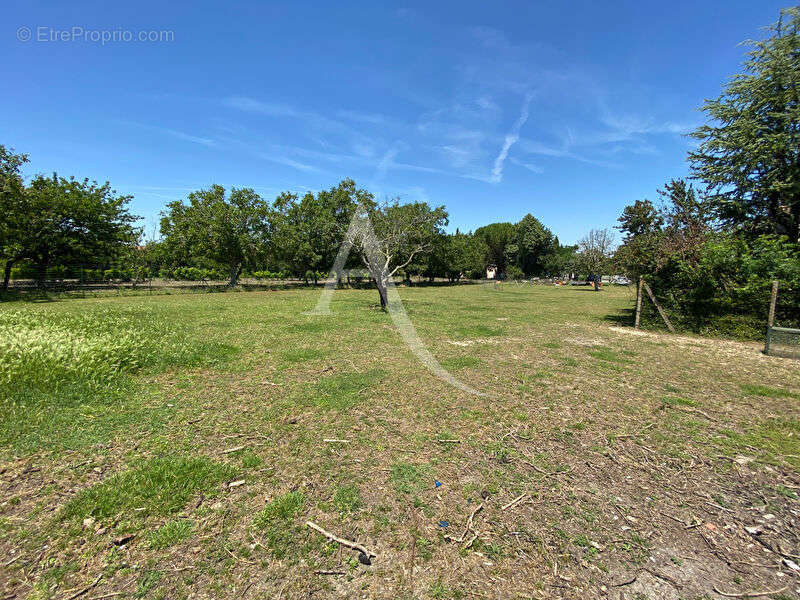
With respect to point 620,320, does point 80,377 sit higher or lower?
lower

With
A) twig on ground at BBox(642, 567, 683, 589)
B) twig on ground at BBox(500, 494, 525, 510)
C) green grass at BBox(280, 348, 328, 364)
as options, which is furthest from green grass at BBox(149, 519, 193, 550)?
green grass at BBox(280, 348, 328, 364)

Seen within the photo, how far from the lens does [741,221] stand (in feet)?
52.9

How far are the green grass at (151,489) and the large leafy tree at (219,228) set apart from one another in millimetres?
32281

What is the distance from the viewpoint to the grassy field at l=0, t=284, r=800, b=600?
2.29m

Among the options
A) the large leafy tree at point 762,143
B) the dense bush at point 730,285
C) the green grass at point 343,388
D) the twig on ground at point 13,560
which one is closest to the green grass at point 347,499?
the green grass at point 343,388

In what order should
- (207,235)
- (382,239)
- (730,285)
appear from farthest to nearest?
(207,235) → (382,239) → (730,285)

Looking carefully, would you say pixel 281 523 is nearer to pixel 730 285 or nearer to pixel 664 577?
pixel 664 577

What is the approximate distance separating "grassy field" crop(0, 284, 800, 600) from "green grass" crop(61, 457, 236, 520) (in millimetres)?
21

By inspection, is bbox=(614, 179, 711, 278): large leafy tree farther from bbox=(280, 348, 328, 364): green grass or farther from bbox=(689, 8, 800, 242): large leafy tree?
bbox=(280, 348, 328, 364): green grass

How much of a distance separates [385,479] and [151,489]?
2.20 metres

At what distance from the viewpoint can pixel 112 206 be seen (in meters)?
27.7

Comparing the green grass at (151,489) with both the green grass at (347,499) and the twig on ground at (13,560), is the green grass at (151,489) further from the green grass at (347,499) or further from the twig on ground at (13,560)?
the green grass at (347,499)

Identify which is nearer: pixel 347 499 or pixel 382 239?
pixel 347 499

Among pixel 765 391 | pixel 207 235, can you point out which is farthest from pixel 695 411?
pixel 207 235
